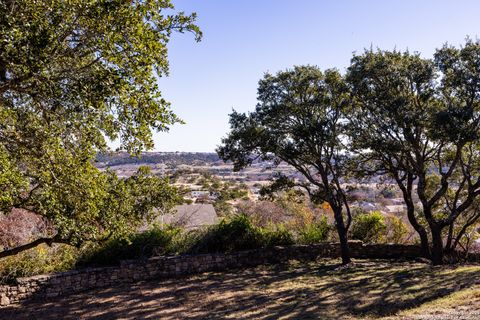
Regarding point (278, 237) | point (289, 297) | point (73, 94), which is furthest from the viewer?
point (278, 237)

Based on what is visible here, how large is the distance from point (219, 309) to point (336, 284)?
374cm

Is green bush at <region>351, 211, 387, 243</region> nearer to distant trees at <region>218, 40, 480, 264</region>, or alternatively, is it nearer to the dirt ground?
distant trees at <region>218, 40, 480, 264</region>

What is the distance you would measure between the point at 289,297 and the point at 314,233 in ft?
23.8

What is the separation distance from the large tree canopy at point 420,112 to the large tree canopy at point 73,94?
7810 millimetres

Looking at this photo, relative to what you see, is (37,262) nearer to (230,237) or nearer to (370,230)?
(230,237)

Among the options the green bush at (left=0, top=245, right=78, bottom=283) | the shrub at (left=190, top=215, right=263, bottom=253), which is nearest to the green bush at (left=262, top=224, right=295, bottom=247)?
the shrub at (left=190, top=215, right=263, bottom=253)

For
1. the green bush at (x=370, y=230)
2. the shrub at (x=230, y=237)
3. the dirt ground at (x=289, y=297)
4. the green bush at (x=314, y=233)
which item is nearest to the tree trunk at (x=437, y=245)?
the dirt ground at (x=289, y=297)

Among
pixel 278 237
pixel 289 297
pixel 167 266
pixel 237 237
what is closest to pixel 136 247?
pixel 167 266

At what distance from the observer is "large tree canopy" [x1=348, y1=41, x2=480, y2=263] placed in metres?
11.4

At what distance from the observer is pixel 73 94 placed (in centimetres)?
589

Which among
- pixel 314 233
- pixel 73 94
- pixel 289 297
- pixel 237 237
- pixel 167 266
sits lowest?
pixel 289 297

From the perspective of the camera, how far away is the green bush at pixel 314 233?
17.0 meters

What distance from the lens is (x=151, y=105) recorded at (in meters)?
6.72

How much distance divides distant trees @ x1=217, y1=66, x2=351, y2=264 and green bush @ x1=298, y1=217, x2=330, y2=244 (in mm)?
2881
